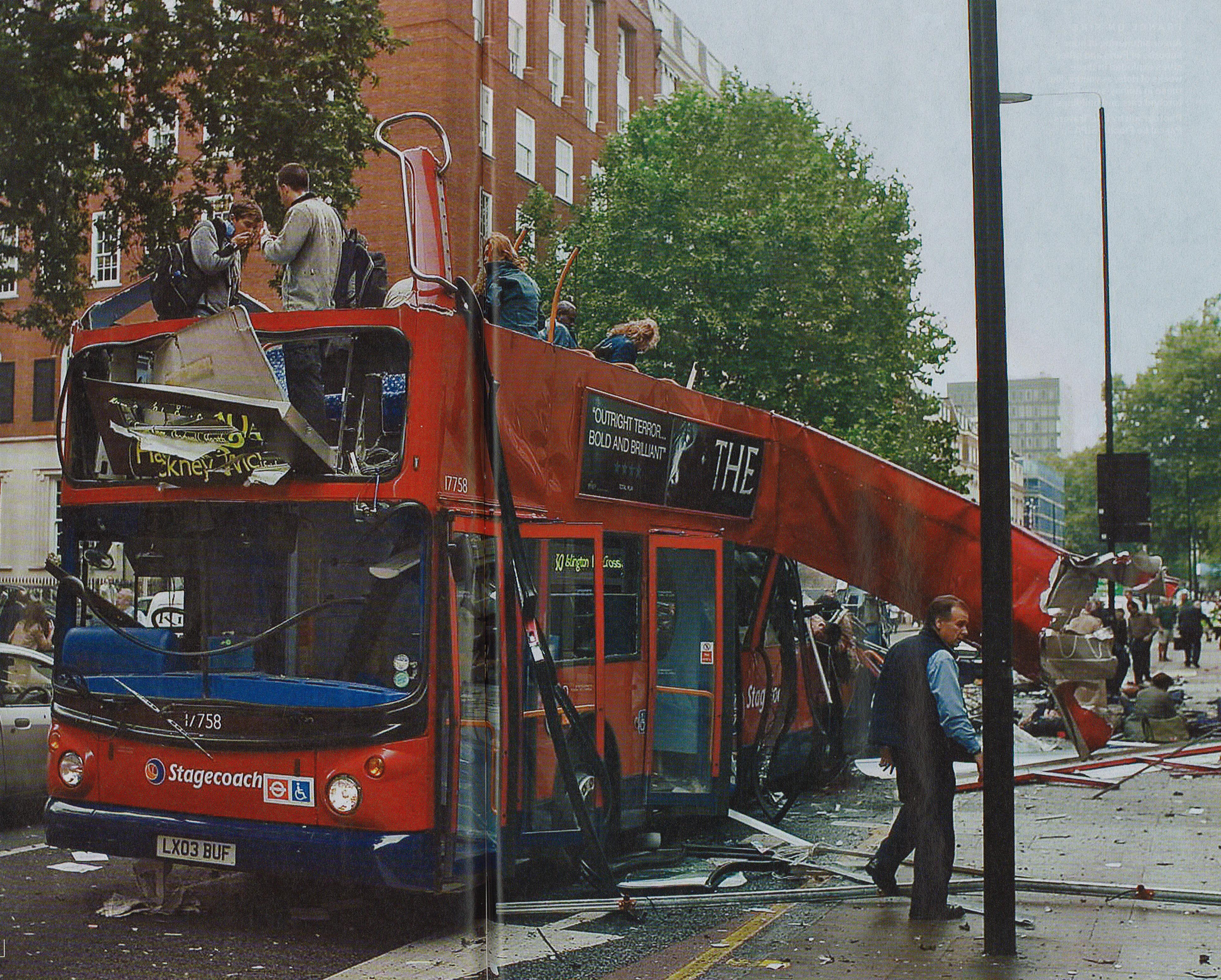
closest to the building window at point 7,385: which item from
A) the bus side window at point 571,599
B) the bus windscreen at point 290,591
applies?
the bus windscreen at point 290,591

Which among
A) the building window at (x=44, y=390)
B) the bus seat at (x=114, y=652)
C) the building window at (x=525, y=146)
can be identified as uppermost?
the building window at (x=525, y=146)

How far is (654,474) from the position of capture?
18.8 feet

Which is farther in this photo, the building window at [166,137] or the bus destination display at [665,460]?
the bus destination display at [665,460]

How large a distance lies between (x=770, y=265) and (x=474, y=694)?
1.78m

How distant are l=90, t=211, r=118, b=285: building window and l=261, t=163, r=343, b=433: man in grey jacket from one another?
478mm

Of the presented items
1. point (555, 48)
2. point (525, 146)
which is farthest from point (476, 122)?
point (555, 48)

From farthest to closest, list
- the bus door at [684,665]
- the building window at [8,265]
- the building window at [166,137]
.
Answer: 1. the bus door at [684,665]
2. the building window at [166,137]
3. the building window at [8,265]

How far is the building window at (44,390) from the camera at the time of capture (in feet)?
15.4

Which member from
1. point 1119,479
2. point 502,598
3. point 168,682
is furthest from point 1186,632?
point 168,682

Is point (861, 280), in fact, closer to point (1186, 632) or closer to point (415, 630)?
point (415, 630)

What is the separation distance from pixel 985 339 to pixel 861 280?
1.80 feet

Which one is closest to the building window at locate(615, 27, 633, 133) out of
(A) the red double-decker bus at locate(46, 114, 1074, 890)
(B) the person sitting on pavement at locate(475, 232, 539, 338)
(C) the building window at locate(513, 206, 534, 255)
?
(C) the building window at locate(513, 206, 534, 255)

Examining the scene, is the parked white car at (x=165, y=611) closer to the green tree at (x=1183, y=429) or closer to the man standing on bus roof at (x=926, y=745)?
the man standing on bus roof at (x=926, y=745)

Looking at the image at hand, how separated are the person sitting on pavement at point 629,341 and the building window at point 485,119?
2.97 ft
